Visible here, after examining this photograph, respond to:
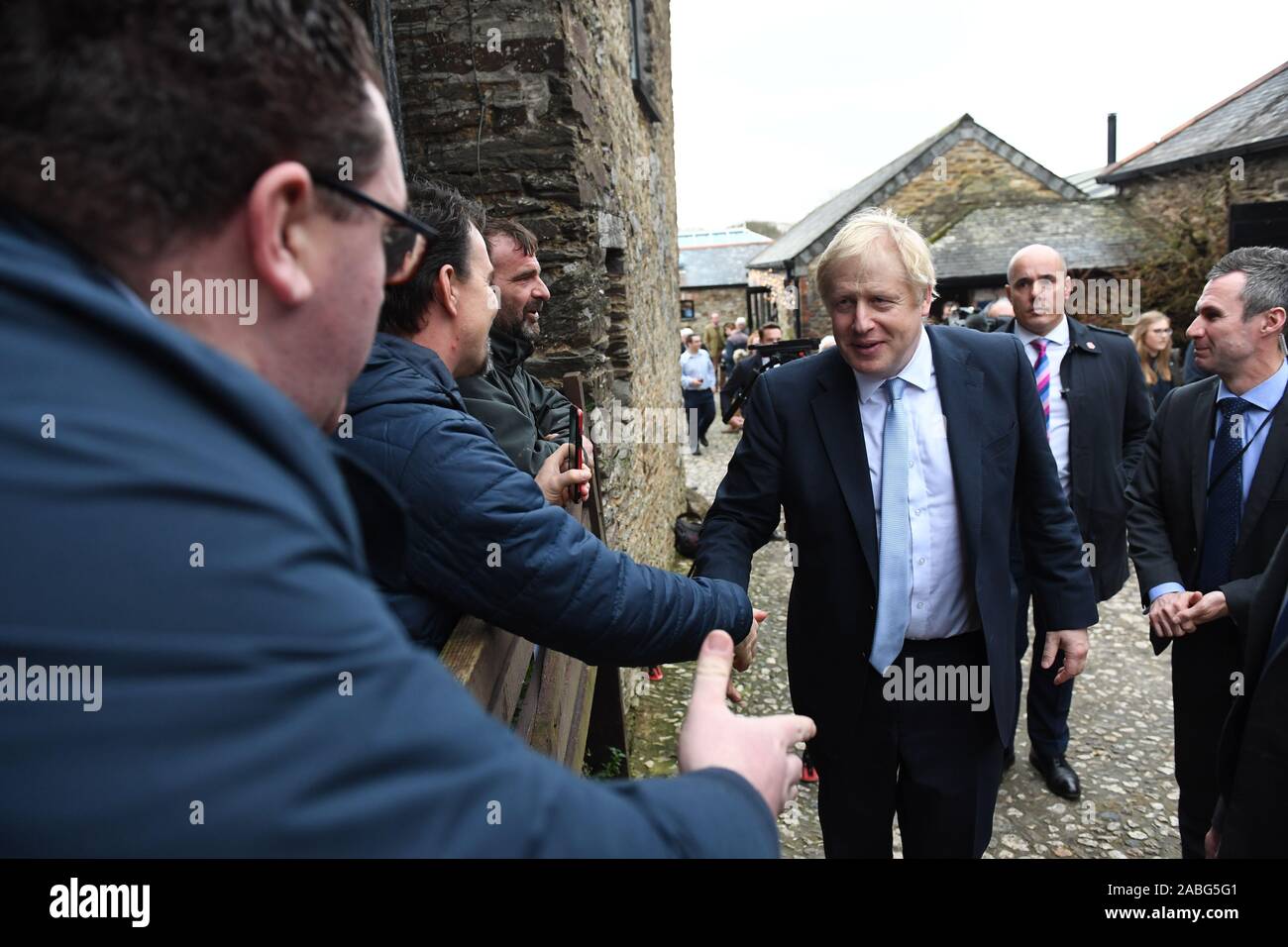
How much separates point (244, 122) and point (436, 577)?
0.96 m

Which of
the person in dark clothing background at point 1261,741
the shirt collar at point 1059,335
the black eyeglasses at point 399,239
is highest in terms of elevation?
the shirt collar at point 1059,335

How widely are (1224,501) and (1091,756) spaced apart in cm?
194

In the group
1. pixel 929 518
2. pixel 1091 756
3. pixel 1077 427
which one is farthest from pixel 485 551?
pixel 1091 756

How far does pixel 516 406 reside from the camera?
287 centimetres

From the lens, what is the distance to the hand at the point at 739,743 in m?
0.94

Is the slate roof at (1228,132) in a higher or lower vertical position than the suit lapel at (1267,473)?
higher

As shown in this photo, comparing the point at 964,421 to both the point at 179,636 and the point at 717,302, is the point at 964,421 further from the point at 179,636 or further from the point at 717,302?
the point at 717,302

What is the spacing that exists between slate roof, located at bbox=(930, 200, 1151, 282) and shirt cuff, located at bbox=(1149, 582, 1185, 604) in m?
15.8

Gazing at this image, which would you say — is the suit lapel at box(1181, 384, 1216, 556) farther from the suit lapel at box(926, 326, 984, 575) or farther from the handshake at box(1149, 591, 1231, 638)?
the suit lapel at box(926, 326, 984, 575)

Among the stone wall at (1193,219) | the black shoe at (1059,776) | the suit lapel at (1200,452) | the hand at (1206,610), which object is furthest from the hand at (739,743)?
the stone wall at (1193,219)

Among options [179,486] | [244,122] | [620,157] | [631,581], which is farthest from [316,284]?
[620,157]

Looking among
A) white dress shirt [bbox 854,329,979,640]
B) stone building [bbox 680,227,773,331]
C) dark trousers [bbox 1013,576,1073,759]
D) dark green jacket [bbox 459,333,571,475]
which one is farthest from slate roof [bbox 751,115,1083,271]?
white dress shirt [bbox 854,329,979,640]

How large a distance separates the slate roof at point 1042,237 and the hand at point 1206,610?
16014 mm

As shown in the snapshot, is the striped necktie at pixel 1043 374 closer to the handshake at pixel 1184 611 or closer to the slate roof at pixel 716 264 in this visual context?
the handshake at pixel 1184 611
